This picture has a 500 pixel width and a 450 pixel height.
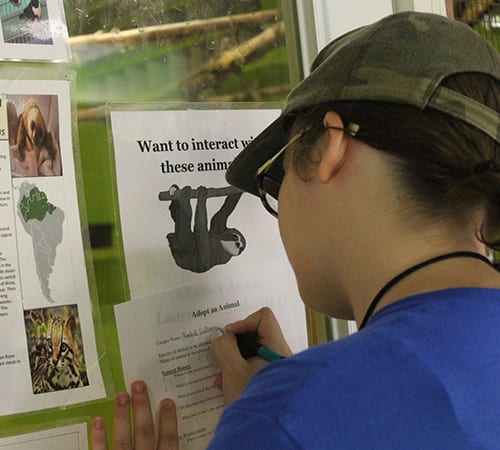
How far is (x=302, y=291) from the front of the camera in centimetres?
65

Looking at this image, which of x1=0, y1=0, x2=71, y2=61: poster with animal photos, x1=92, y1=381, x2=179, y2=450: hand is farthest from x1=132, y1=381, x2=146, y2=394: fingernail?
x1=0, y1=0, x2=71, y2=61: poster with animal photos

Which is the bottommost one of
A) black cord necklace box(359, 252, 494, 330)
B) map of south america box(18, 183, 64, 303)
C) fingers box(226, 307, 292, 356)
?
fingers box(226, 307, 292, 356)

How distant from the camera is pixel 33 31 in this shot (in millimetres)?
697

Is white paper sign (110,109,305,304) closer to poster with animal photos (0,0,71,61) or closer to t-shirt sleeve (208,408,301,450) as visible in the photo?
poster with animal photos (0,0,71,61)

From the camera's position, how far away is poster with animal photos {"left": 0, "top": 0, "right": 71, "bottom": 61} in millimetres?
684

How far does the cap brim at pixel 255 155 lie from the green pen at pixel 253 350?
17cm

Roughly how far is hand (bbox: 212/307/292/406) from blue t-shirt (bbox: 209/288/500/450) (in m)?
0.27

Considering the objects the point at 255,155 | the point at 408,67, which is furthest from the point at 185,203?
the point at 408,67

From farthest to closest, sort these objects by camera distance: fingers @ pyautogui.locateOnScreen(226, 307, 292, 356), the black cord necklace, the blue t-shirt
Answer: fingers @ pyautogui.locateOnScreen(226, 307, 292, 356) → the black cord necklace → the blue t-shirt

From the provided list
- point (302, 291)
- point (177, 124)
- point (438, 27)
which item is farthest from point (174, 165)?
point (438, 27)

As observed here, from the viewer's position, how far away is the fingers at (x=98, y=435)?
27.6 inches

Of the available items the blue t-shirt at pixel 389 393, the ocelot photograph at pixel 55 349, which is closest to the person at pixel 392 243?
the blue t-shirt at pixel 389 393

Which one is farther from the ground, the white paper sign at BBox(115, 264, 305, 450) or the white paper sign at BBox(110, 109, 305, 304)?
the white paper sign at BBox(110, 109, 305, 304)

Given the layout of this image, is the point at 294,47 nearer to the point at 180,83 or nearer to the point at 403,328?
the point at 180,83
